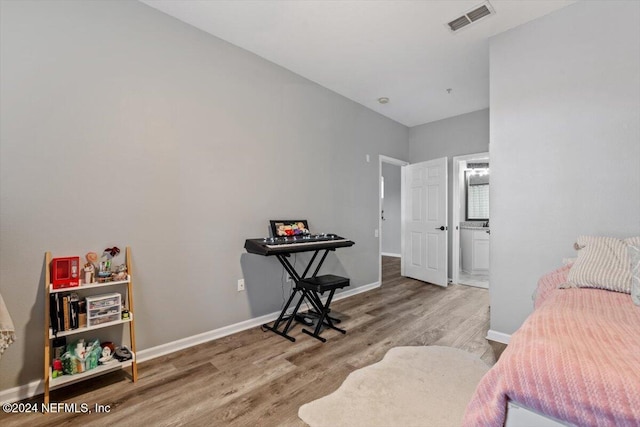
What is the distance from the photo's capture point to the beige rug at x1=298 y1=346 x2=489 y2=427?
1638 mm

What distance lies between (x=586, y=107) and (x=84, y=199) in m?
3.83

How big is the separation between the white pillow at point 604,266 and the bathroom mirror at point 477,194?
168 inches

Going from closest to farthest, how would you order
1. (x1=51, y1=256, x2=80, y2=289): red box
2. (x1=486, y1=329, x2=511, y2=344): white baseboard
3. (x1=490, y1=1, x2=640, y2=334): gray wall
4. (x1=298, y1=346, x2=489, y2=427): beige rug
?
(x1=298, y1=346, x2=489, y2=427): beige rug
(x1=51, y1=256, x2=80, y2=289): red box
(x1=490, y1=1, x2=640, y2=334): gray wall
(x1=486, y1=329, x2=511, y2=344): white baseboard

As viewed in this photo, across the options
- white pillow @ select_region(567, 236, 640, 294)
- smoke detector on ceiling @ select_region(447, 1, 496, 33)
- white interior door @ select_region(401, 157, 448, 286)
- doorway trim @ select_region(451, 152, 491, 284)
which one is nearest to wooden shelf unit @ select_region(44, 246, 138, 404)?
white pillow @ select_region(567, 236, 640, 294)

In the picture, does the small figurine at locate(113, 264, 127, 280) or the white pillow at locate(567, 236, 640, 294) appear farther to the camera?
the small figurine at locate(113, 264, 127, 280)

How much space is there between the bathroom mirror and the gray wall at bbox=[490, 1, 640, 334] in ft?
11.9

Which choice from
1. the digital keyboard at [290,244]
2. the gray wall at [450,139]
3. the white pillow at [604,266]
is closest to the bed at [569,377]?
the white pillow at [604,266]

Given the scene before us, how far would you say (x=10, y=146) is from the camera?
1829 mm

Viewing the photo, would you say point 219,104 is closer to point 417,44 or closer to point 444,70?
point 417,44

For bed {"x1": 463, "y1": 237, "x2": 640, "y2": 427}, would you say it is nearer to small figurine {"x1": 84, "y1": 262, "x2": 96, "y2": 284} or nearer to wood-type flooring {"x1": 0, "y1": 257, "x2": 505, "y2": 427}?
wood-type flooring {"x1": 0, "y1": 257, "x2": 505, "y2": 427}

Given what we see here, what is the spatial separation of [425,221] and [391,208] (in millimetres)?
3051

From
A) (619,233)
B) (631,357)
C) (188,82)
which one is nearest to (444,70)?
(619,233)

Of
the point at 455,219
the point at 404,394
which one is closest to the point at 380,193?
the point at 455,219

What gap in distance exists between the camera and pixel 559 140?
2438 millimetres
